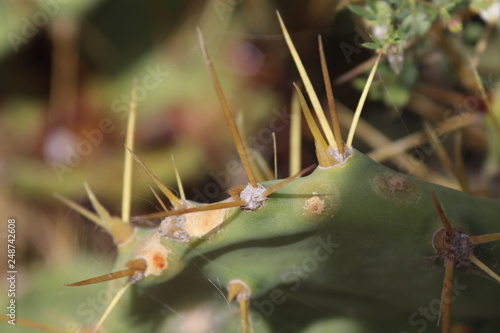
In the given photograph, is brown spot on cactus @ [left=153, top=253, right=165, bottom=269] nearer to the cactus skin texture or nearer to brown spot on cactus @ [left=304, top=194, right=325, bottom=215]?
the cactus skin texture

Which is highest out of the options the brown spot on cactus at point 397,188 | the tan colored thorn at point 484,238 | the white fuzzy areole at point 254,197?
the white fuzzy areole at point 254,197

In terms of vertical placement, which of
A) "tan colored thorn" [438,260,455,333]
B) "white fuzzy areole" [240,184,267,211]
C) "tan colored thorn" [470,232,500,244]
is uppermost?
"white fuzzy areole" [240,184,267,211]

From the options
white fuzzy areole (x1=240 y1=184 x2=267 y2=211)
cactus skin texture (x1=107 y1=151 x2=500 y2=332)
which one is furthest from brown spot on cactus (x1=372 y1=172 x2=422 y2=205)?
white fuzzy areole (x1=240 y1=184 x2=267 y2=211)

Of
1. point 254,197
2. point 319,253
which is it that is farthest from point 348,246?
point 254,197

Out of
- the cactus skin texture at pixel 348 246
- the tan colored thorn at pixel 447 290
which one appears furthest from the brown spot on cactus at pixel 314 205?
the tan colored thorn at pixel 447 290

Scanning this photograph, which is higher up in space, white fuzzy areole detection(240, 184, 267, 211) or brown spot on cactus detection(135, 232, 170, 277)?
white fuzzy areole detection(240, 184, 267, 211)

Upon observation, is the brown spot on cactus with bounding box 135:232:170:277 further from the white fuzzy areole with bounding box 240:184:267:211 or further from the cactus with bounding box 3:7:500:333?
the white fuzzy areole with bounding box 240:184:267:211

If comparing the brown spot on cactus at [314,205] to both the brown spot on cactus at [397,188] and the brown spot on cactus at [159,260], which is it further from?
the brown spot on cactus at [159,260]

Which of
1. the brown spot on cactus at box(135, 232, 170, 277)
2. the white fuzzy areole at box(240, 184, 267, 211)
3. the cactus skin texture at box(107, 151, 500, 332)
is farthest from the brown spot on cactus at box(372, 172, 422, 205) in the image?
the brown spot on cactus at box(135, 232, 170, 277)

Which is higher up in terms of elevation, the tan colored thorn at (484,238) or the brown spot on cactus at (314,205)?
the brown spot on cactus at (314,205)

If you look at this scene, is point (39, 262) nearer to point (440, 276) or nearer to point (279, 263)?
point (279, 263)
